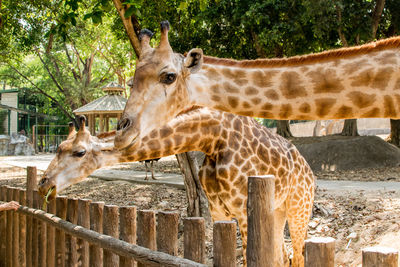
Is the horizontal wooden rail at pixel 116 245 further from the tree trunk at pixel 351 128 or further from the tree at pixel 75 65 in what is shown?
the tree at pixel 75 65

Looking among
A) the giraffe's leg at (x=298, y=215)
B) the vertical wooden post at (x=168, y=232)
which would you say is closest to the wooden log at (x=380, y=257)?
the vertical wooden post at (x=168, y=232)

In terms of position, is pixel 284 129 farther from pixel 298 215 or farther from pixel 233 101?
pixel 233 101

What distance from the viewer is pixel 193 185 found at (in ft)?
20.9

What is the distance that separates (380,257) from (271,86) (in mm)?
1113

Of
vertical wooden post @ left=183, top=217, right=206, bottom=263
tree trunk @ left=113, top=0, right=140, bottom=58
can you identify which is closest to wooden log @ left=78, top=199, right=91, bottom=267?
vertical wooden post @ left=183, top=217, right=206, bottom=263

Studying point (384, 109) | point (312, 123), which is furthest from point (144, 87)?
point (312, 123)

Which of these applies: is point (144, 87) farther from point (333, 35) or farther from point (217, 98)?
point (333, 35)

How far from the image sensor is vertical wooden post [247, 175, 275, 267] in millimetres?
1808

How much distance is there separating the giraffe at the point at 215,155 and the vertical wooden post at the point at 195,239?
1116 millimetres

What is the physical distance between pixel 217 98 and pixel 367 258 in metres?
1.19

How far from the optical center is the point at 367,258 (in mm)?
1441

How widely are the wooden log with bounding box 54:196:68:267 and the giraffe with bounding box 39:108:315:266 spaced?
0.23 m

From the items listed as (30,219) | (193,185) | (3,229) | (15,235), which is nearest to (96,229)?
(30,219)

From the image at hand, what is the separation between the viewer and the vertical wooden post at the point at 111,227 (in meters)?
3.17
